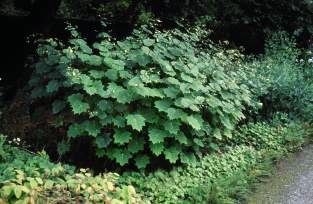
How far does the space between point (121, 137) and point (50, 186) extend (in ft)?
5.41

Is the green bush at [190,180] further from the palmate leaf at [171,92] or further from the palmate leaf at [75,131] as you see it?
the palmate leaf at [171,92]

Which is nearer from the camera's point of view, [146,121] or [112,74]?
[146,121]

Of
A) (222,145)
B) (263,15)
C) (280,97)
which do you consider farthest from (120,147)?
(263,15)

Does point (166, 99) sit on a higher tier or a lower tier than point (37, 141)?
higher

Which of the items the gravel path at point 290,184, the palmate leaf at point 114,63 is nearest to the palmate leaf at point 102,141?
the palmate leaf at point 114,63

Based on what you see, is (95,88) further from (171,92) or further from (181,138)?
(181,138)

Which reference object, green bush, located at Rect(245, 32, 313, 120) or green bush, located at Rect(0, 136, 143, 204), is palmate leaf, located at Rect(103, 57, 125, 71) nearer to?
green bush, located at Rect(0, 136, 143, 204)

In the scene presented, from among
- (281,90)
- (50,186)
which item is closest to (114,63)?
(50,186)

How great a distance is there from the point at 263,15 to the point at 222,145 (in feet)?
20.8

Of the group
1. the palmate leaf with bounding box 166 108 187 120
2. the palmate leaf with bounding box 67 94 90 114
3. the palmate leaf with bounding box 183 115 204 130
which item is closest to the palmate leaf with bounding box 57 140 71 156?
the palmate leaf with bounding box 67 94 90 114

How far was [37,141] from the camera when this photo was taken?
6.74 meters

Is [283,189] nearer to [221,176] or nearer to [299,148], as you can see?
[221,176]

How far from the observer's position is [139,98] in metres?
6.25

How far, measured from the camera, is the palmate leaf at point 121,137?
239 inches
